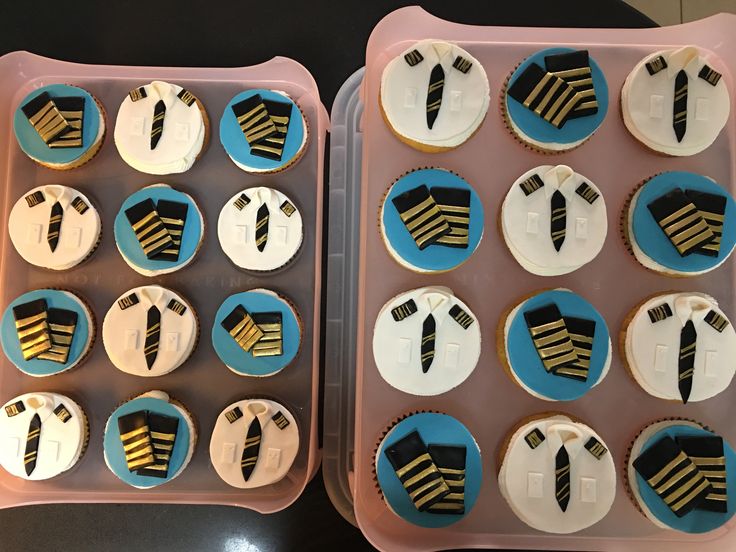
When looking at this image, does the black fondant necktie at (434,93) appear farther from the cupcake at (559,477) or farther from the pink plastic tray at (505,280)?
the cupcake at (559,477)

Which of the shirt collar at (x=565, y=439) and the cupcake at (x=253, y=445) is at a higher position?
the shirt collar at (x=565, y=439)

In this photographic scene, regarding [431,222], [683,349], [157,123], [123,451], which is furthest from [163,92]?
[683,349]

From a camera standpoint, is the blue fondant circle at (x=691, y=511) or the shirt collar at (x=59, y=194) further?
the shirt collar at (x=59, y=194)

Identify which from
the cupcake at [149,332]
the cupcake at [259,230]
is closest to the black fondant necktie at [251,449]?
the cupcake at [149,332]

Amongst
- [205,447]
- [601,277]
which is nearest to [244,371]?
[205,447]

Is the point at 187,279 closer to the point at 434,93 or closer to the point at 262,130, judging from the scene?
the point at 262,130

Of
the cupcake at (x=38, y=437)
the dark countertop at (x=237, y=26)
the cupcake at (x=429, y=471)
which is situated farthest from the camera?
the dark countertop at (x=237, y=26)

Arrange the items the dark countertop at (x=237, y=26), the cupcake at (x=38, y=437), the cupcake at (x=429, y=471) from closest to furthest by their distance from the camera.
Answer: the cupcake at (x=429, y=471) < the cupcake at (x=38, y=437) < the dark countertop at (x=237, y=26)
